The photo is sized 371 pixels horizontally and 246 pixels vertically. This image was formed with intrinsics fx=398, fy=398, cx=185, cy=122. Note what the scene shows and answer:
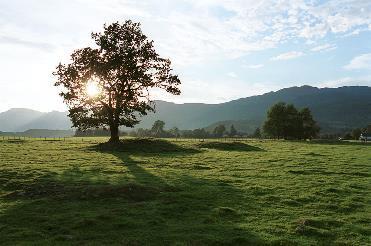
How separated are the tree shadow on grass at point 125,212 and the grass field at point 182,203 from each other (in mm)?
51

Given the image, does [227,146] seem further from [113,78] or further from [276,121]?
[276,121]

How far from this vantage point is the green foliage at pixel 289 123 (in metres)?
128

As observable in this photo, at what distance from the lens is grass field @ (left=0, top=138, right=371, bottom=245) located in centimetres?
1928

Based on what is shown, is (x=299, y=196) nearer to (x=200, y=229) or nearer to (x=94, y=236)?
(x=200, y=229)

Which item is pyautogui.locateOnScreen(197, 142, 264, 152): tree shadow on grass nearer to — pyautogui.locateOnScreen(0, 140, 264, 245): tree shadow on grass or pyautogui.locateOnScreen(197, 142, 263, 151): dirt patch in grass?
pyautogui.locateOnScreen(197, 142, 263, 151): dirt patch in grass

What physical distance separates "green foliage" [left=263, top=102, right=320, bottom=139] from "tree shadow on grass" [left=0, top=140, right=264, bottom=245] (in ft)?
330

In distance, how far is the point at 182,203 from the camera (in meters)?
25.1

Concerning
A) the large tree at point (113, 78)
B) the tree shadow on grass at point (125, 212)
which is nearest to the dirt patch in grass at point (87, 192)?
the tree shadow on grass at point (125, 212)

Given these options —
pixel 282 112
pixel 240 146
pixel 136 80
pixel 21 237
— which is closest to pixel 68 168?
pixel 21 237

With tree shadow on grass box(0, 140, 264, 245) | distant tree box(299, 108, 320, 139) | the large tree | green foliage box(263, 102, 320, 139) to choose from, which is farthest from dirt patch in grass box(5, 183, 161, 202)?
distant tree box(299, 108, 320, 139)

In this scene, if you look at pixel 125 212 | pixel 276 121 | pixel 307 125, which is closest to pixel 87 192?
pixel 125 212

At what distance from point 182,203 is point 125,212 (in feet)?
13.0

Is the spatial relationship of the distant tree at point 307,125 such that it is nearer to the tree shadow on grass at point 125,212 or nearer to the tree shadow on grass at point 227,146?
the tree shadow on grass at point 227,146

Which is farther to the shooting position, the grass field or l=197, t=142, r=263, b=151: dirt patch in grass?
l=197, t=142, r=263, b=151: dirt patch in grass
